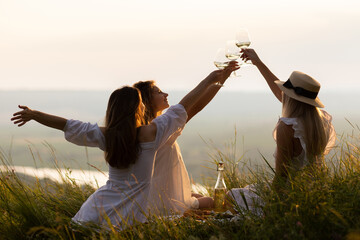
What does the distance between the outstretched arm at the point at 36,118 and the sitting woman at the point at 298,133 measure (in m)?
1.88

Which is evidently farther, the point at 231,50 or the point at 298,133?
the point at 231,50

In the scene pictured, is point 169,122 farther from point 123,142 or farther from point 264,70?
point 264,70

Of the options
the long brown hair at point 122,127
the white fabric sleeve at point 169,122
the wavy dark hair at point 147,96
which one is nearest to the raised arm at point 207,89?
the white fabric sleeve at point 169,122

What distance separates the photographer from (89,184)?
21.9ft

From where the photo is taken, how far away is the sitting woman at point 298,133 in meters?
4.61

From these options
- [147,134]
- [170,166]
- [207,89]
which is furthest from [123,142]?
[207,89]

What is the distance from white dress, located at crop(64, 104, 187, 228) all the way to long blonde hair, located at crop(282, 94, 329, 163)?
111 cm

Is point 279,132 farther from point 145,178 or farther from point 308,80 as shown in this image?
point 145,178

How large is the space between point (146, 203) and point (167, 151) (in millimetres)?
671

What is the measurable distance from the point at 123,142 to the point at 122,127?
16 cm

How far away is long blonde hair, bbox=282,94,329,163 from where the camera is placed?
184 inches

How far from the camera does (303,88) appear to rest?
488 cm

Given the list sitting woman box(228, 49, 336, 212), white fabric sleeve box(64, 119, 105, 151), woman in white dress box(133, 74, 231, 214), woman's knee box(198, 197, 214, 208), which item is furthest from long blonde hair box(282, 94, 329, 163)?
white fabric sleeve box(64, 119, 105, 151)

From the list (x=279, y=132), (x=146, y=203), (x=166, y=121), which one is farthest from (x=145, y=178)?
(x=279, y=132)
